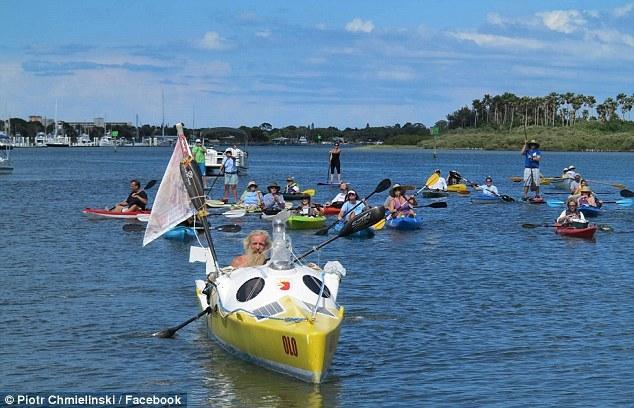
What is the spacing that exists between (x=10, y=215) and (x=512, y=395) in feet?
101

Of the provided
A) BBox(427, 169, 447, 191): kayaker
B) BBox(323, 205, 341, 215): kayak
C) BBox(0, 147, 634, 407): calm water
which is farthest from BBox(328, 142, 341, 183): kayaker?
BBox(0, 147, 634, 407): calm water

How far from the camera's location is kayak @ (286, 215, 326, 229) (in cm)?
3456

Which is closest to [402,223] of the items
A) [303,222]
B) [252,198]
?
[303,222]

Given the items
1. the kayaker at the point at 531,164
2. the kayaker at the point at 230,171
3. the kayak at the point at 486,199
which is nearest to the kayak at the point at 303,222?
the kayaker at the point at 230,171

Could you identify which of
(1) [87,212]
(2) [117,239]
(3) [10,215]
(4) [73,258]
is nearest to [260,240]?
(4) [73,258]

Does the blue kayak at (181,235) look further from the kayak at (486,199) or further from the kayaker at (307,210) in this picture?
the kayak at (486,199)

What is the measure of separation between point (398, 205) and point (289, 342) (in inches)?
840

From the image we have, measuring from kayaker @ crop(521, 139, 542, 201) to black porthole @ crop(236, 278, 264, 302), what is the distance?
3375 centimetres

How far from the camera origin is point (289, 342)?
1445 cm

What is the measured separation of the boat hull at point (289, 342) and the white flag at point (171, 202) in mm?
2968

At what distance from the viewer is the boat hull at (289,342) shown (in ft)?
46.8

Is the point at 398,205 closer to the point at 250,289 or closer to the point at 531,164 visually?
the point at 531,164

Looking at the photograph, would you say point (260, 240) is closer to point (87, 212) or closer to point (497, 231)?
point (497, 231)

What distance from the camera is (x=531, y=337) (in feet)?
60.9
